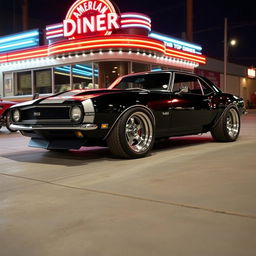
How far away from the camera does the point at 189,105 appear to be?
6305 mm

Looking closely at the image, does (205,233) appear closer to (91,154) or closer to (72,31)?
(91,154)

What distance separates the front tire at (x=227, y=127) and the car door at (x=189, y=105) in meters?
0.28

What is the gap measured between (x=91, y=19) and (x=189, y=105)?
9.11 meters

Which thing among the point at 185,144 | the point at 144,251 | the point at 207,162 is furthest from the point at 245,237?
the point at 185,144

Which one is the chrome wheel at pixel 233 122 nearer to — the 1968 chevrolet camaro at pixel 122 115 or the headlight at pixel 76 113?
the 1968 chevrolet camaro at pixel 122 115

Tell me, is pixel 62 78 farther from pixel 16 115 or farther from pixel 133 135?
pixel 133 135

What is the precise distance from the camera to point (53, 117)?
5184 mm

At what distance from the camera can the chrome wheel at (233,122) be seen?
7298mm

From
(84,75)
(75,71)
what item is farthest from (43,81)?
(84,75)

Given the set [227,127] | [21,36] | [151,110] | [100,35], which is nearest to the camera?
[151,110]

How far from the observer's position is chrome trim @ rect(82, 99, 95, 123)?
4.82 metres

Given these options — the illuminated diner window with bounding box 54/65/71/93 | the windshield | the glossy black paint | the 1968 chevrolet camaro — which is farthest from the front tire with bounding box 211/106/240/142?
the illuminated diner window with bounding box 54/65/71/93

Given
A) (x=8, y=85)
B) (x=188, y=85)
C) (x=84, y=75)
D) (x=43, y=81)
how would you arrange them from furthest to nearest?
(x=8, y=85)
(x=43, y=81)
(x=84, y=75)
(x=188, y=85)

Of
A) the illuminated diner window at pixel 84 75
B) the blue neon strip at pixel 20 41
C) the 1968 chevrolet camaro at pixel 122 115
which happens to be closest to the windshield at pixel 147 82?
the 1968 chevrolet camaro at pixel 122 115
